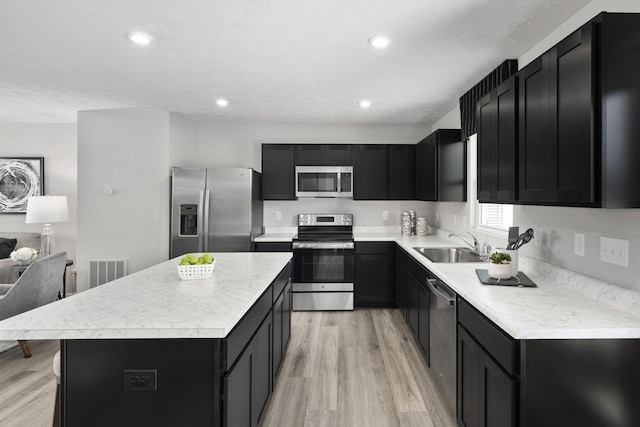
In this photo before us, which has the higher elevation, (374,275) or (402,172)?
(402,172)

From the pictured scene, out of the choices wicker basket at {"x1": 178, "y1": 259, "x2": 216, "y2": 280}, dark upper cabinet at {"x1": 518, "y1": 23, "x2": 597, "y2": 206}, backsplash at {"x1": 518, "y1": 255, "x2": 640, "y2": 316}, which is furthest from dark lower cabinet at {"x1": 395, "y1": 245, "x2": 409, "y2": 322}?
wicker basket at {"x1": 178, "y1": 259, "x2": 216, "y2": 280}

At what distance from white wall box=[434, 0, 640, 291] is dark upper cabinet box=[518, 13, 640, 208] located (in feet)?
1.26

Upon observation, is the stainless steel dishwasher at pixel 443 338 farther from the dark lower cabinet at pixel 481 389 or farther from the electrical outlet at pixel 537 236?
the electrical outlet at pixel 537 236

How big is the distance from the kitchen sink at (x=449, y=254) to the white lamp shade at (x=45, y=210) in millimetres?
4370

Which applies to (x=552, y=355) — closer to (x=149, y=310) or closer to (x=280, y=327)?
(x=149, y=310)

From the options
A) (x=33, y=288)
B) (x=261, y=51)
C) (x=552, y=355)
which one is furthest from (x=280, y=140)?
(x=552, y=355)

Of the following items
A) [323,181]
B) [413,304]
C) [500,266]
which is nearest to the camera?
[500,266]

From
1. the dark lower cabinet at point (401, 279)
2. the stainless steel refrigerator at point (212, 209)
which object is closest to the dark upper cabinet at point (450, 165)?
the dark lower cabinet at point (401, 279)

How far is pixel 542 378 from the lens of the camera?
1.31 metres

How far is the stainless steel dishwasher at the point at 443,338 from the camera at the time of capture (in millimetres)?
2035

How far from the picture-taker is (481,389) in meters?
1.62

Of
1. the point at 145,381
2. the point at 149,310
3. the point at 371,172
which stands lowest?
the point at 145,381

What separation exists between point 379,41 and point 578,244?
5.57 feet

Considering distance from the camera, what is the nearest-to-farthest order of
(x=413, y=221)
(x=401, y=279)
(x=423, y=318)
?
1. (x=423, y=318)
2. (x=401, y=279)
3. (x=413, y=221)
